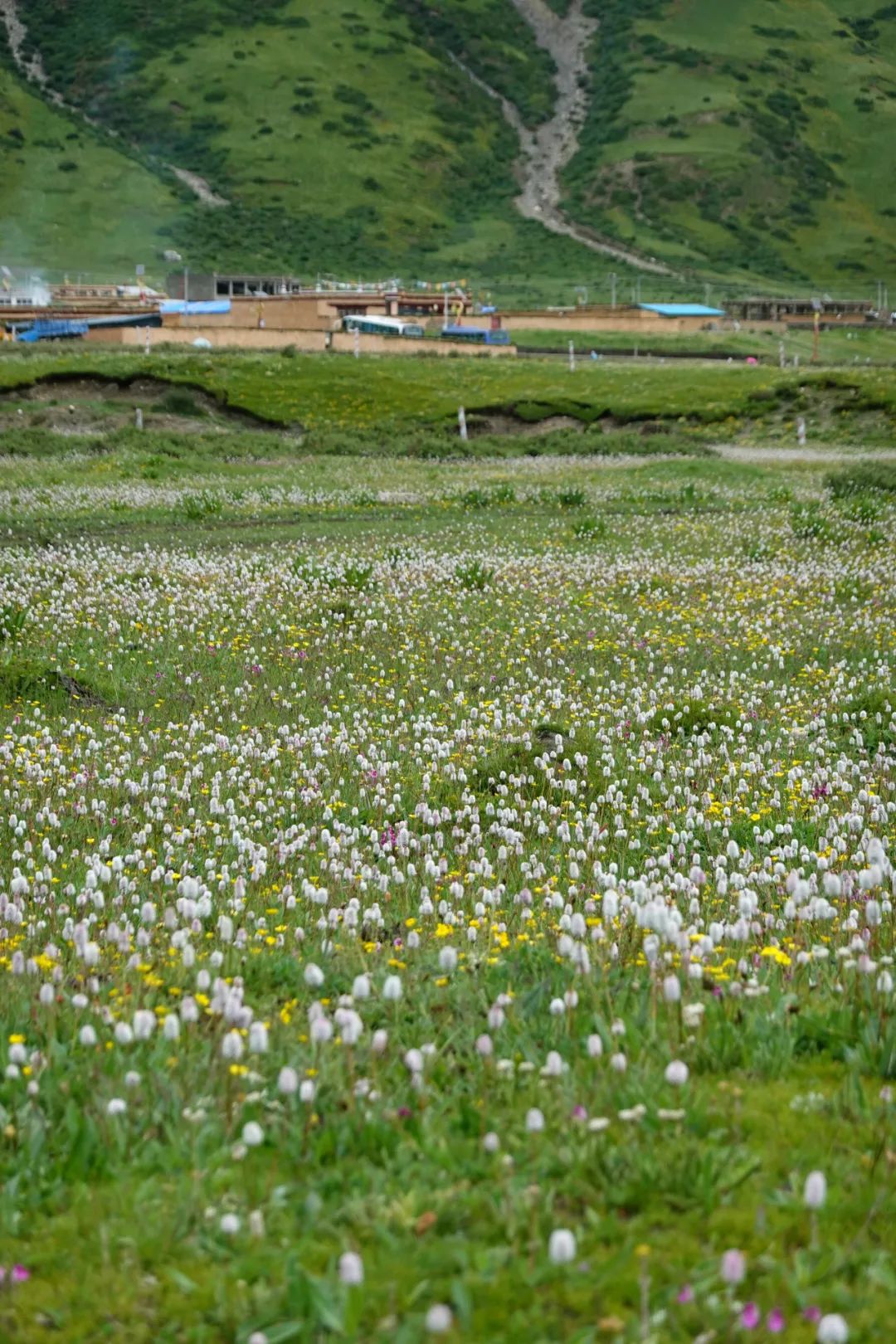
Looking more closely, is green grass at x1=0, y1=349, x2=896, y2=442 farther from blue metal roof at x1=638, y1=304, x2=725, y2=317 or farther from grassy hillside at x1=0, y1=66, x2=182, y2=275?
grassy hillside at x1=0, y1=66, x2=182, y2=275

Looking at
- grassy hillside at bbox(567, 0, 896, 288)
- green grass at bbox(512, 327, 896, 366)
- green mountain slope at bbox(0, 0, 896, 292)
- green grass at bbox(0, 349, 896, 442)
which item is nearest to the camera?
green grass at bbox(0, 349, 896, 442)

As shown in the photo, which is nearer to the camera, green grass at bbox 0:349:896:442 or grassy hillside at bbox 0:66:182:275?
green grass at bbox 0:349:896:442

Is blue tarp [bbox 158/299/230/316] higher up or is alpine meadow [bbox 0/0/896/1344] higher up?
blue tarp [bbox 158/299/230/316]

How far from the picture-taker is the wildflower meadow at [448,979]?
350cm

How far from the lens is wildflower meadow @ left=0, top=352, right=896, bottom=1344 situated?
350 cm

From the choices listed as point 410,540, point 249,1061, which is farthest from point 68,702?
point 410,540

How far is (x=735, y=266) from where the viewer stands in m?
160

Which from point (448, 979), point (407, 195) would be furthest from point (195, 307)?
point (448, 979)

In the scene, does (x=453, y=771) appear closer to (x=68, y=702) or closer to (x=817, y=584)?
(x=68, y=702)

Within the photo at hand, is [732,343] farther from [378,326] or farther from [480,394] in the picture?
[480,394]

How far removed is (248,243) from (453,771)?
15568 cm

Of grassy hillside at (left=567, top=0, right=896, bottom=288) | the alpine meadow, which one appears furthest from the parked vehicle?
grassy hillside at (left=567, top=0, right=896, bottom=288)

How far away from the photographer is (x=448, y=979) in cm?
543

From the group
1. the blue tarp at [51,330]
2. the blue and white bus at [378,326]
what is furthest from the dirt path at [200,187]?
the blue tarp at [51,330]
